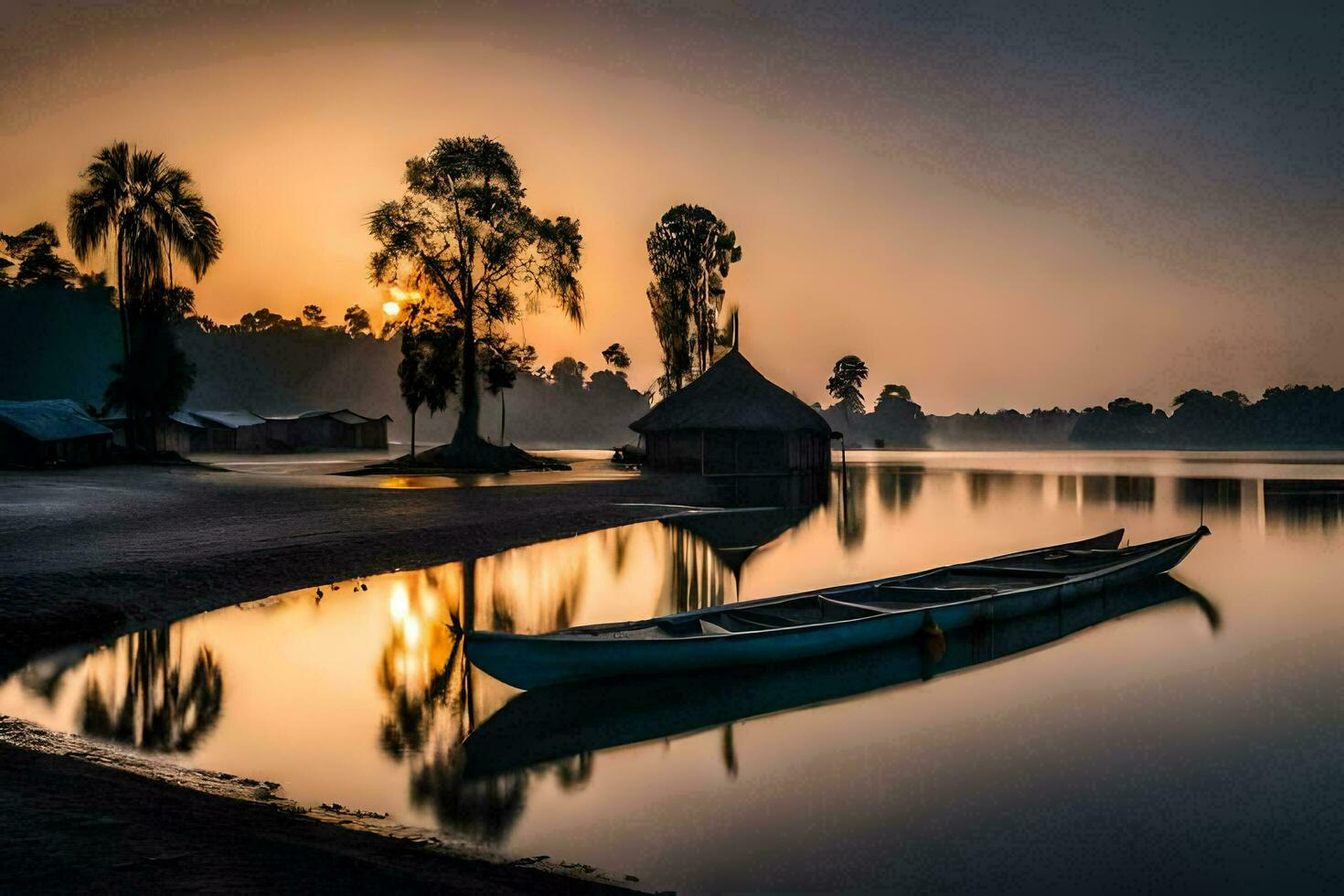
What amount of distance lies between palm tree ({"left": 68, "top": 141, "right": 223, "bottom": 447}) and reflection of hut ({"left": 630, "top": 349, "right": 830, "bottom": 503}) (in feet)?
79.6

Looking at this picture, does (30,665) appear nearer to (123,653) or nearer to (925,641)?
(123,653)

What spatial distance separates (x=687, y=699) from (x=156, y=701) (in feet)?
18.9

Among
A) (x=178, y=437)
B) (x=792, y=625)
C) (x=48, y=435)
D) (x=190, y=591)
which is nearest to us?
(x=792, y=625)

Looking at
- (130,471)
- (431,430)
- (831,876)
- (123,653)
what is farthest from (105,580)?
(431,430)

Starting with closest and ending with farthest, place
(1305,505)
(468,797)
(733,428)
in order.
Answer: (468,797) → (1305,505) → (733,428)

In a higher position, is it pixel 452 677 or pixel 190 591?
pixel 190 591

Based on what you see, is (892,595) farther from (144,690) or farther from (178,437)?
(178,437)

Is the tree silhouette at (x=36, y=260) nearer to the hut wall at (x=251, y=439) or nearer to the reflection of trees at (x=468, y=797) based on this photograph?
the hut wall at (x=251, y=439)

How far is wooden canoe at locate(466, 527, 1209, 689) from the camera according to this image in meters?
9.02

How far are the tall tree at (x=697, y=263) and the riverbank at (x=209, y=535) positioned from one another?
29515 millimetres

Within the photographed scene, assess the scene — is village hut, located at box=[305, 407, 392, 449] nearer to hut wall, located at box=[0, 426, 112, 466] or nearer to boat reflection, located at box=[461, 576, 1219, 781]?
hut wall, located at box=[0, 426, 112, 466]

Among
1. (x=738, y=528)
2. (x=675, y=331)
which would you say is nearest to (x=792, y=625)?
(x=738, y=528)

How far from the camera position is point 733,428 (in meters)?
43.2

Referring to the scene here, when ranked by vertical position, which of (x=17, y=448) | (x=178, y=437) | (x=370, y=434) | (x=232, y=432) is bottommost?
(x=17, y=448)
